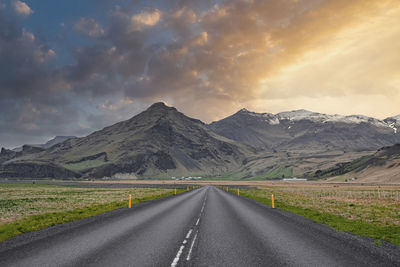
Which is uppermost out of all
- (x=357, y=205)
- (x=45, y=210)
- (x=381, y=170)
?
(x=381, y=170)

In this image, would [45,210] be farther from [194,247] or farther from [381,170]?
[381,170]

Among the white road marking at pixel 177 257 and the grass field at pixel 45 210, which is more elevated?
the white road marking at pixel 177 257

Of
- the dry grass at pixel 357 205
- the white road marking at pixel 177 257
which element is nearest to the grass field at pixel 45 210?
the white road marking at pixel 177 257

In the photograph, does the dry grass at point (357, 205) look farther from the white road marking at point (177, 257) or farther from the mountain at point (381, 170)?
the mountain at point (381, 170)

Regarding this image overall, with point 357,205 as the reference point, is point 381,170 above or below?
above

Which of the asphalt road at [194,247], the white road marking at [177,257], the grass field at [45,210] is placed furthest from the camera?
the grass field at [45,210]

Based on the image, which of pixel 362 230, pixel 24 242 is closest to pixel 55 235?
pixel 24 242

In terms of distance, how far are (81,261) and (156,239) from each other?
13.3ft

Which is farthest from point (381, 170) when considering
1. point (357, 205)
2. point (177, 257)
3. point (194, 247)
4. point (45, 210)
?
point (177, 257)

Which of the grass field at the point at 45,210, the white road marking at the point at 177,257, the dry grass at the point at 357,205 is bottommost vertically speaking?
the dry grass at the point at 357,205

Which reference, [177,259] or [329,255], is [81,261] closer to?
[177,259]

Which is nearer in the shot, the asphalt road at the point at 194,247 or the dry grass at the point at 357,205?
the asphalt road at the point at 194,247

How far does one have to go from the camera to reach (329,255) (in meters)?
10.4

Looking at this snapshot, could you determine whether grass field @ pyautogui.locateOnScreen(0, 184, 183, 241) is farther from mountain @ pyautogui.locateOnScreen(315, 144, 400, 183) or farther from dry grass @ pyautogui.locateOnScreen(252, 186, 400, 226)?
mountain @ pyautogui.locateOnScreen(315, 144, 400, 183)
